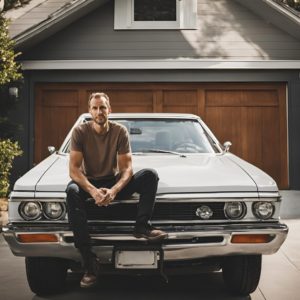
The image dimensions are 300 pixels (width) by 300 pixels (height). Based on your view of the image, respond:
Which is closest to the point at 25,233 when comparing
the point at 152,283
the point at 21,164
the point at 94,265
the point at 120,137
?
the point at 94,265

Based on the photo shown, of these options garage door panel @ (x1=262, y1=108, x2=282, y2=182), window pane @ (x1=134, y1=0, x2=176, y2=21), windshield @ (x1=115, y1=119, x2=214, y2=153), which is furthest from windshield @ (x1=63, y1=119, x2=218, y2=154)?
window pane @ (x1=134, y1=0, x2=176, y2=21)

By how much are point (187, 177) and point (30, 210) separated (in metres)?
1.22

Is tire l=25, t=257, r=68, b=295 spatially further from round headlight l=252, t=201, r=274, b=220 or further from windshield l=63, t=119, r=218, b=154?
round headlight l=252, t=201, r=274, b=220

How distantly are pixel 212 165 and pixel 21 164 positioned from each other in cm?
766

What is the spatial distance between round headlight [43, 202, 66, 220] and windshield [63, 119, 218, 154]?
1486 millimetres

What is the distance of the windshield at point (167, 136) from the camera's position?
5.66 meters

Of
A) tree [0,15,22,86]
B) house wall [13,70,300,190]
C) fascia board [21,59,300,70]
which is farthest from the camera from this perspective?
house wall [13,70,300,190]

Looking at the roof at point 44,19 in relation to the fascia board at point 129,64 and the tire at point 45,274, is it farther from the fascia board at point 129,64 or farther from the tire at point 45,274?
the tire at point 45,274

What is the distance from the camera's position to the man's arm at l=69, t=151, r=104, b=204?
4.06m

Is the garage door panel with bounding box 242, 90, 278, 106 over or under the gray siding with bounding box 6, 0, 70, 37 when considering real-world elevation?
under

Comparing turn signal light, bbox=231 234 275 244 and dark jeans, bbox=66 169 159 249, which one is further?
turn signal light, bbox=231 234 275 244

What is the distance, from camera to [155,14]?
1212 cm

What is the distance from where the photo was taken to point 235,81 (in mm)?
11711

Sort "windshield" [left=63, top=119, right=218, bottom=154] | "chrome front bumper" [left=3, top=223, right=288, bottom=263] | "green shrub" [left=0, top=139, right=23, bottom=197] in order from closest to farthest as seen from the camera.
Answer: "chrome front bumper" [left=3, top=223, right=288, bottom=263]
"windshield" [left=63, top=119, right=218, bottom=154]
"green shrub" [left=0, top=139, right=23, bottom=197]
